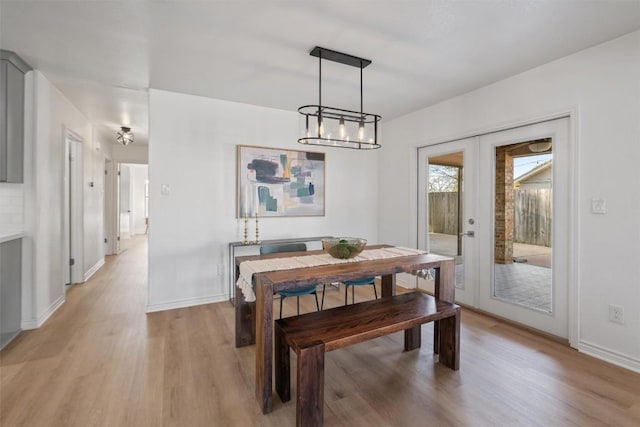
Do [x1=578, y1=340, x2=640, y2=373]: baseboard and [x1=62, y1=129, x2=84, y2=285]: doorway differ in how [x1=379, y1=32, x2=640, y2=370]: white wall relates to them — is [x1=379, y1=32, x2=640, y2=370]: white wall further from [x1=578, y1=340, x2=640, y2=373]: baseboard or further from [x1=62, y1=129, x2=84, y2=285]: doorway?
[x1=62, y1=129, x2=84, y2=285]: doorway

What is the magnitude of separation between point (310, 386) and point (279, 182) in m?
2.80

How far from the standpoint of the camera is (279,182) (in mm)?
3988

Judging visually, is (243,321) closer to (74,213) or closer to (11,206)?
(11,206)

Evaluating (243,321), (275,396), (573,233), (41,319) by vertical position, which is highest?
(573,233)

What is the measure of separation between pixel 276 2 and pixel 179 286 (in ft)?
9.89

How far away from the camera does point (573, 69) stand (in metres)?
2.51

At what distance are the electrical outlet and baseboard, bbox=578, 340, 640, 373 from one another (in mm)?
238

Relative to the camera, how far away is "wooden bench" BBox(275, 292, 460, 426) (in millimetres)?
1569

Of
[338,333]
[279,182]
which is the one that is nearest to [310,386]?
[338,333]

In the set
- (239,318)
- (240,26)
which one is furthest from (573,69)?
(239,318)

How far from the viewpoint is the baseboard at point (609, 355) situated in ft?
7.15

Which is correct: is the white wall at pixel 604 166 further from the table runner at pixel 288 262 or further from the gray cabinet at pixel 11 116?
the gray cabinet at pixel 11 116

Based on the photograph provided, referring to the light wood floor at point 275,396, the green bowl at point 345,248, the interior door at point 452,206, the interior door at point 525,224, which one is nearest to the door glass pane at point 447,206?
the interior door at point 452,206

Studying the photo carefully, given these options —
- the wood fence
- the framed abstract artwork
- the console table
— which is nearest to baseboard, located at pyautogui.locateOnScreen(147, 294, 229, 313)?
the console table
